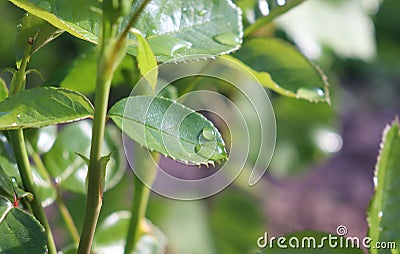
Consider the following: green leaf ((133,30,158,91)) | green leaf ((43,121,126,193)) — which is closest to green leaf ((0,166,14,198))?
green leaf ((133,30,158,91))

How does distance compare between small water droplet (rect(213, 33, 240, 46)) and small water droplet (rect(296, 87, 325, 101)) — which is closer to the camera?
small water droplet (rect(213, 33, 240, 46))

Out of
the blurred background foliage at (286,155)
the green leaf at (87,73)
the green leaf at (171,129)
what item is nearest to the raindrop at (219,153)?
the green leaf at (171,129)

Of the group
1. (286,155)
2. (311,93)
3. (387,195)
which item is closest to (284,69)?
(311,93)

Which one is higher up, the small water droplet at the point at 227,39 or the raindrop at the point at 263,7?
the small water droplet at the point at 227,39

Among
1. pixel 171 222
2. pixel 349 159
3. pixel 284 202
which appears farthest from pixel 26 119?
pixel 349 159

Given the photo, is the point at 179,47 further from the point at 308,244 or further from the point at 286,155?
the point at 286,155

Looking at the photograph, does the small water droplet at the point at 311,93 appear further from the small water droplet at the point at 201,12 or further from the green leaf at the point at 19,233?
the green leaf at the point at 19,233

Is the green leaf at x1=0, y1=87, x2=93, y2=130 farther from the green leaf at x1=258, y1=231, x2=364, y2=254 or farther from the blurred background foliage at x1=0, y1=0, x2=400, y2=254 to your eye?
the blurred background foliage at x1=0, y1=0, x2=400, y2=254
